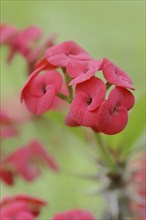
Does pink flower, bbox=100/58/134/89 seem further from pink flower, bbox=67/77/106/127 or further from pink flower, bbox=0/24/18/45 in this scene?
pink flower, bbox=0/24/18/45

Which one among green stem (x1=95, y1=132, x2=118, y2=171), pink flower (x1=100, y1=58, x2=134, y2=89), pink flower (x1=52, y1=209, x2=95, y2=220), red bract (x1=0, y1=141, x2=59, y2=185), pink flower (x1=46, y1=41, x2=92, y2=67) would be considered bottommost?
pink flower (x1=52, y1=209, x2=95, y2=220)

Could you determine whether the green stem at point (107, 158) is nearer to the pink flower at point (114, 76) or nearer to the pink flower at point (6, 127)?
the pink flower at point (114, 76)

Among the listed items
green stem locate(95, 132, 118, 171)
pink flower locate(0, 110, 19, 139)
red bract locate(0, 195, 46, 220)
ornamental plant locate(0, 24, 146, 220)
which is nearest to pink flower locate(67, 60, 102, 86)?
ornamental plant locate(0, 24, 146, 220)

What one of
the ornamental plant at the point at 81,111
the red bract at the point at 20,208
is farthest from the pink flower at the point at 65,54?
the red bract at the point at 20,208

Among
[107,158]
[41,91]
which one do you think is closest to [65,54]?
[41,91]

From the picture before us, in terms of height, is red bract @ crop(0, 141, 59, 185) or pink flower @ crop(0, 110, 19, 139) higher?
pink flower @ crop(0, 110, 19, 139)
